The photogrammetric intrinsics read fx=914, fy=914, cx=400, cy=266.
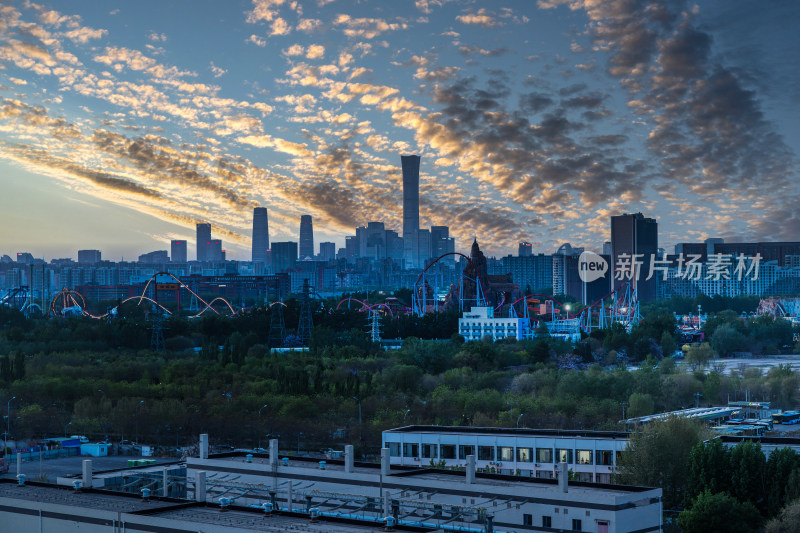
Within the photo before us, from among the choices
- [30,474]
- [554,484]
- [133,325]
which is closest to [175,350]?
[133,325]

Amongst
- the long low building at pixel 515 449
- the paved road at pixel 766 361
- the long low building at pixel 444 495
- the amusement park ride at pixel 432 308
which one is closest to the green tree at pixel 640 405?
the long low building at pixel 515 449

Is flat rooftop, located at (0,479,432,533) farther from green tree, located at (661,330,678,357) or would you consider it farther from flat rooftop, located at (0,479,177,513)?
green tree, located at (661,330,678,357)

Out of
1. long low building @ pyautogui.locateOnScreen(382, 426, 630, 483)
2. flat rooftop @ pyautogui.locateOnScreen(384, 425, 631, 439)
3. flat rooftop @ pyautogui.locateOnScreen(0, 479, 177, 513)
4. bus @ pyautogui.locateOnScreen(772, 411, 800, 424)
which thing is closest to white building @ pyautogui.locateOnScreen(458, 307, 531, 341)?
bus @ pyautogui.locateOnScreen(772, 411, 800, 424)

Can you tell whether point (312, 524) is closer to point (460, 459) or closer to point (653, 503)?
point (653, 503)

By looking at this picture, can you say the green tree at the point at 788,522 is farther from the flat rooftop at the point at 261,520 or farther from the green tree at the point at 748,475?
the flat rooftop at the point at 261,520

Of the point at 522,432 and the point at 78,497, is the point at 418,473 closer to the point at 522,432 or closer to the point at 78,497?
the point at 78,497

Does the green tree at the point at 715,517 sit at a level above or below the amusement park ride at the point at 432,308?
below

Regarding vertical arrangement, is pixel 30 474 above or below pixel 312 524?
below
